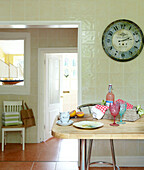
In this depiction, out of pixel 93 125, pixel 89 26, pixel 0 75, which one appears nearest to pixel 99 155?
pixel 93 125

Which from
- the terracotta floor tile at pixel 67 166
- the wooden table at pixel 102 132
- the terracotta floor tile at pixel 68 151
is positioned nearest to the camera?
the wooden table at pixel 102 132

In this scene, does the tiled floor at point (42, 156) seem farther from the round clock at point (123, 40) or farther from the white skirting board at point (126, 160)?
the round clock at point (123, 40)

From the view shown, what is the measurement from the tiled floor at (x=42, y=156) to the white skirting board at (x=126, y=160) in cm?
42

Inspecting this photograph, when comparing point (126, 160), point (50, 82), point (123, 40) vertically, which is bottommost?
point (126, 160)

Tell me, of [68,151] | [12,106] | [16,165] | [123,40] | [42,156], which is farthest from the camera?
[12,106]

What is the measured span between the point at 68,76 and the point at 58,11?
168 inches

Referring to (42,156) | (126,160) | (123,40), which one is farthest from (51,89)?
(126,160)

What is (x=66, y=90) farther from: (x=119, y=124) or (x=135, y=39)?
(x=119, y=124)

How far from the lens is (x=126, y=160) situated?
329 centimetres

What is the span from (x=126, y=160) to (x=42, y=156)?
1.49 metres

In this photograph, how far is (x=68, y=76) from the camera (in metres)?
7.50

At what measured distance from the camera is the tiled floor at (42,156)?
337 centimetres

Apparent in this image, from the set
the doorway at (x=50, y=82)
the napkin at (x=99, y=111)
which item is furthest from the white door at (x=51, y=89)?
the napkin at (x=99, y=111)

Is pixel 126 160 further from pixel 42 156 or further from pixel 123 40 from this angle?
pixel 123 40
